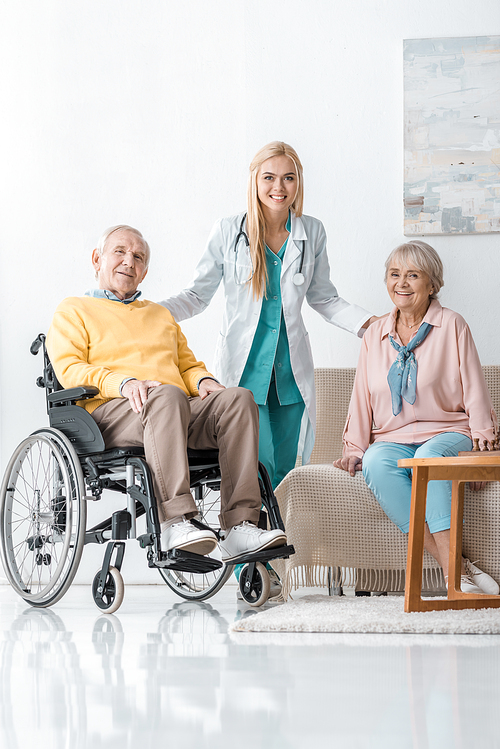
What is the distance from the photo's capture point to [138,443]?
199cm

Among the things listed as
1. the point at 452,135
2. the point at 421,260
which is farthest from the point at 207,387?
the point at 452,135

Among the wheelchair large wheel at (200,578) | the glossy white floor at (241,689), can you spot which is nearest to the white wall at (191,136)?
the wheelchair large wheel at (200,578)

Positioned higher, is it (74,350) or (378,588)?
(74,350)

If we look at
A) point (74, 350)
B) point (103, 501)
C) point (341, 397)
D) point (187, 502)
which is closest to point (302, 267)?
point (341, 397)

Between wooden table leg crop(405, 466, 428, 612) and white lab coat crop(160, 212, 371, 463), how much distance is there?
0.64m

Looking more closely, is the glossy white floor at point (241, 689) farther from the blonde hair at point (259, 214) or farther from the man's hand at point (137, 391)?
the blonde hair at point (259, 214)

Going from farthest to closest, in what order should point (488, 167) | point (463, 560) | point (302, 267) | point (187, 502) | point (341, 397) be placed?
point (488, 167) < point (341, 397) < point (302, 267) < point (463, 560) < point (187, 502)

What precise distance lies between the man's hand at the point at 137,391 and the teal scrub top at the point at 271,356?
0.47 meters

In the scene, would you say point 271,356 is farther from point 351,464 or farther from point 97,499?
point 97,499

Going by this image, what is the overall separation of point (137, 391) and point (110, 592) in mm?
557

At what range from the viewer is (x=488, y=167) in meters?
2.94

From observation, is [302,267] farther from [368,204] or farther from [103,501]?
[103,501]

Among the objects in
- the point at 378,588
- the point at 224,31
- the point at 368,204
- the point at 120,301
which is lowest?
the point at 378,588

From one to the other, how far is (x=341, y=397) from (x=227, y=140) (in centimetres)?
114
